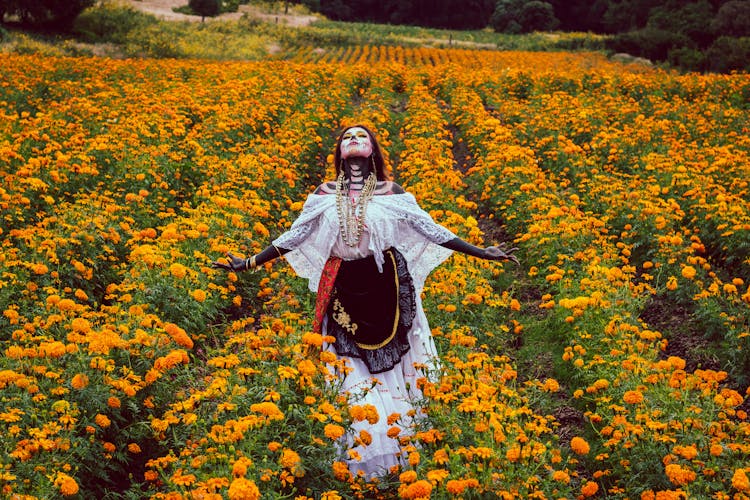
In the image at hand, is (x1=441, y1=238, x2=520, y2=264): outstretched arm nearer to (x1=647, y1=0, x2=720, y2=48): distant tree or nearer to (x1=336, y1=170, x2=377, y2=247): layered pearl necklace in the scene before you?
(x1=336, y1=170, x2=377, y2=247): layered pearl necklace

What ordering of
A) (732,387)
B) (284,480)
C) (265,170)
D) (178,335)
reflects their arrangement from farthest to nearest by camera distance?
(265,170), (732,387), (178,335), (284,480)

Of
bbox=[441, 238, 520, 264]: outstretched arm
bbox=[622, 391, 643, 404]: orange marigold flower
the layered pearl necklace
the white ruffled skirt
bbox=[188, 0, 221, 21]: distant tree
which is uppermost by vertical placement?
bbox=[188, 0, 221, 21]: distant tree

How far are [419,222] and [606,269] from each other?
218 centimetres

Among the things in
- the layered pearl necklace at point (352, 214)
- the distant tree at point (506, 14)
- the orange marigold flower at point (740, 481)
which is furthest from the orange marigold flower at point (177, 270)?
the distant tree at point (506, 14)

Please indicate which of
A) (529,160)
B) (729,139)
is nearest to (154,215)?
(529,160)

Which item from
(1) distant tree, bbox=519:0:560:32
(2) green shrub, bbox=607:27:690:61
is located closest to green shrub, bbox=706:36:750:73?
(2) green shrub, bbox=607:27:690:61

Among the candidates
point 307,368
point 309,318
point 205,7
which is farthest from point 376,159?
point 205,7

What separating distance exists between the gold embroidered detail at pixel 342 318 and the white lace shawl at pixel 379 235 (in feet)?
0.71

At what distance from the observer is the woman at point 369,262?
15.2 feet

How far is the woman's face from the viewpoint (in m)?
4.77

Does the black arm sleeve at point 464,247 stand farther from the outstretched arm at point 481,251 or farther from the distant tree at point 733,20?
the distant tree at point 733,20

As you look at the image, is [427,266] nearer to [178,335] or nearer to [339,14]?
[178,335]

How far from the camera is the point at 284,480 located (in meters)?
3.36

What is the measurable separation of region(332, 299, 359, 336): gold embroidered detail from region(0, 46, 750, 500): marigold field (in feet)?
0.87
